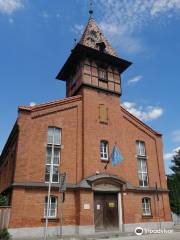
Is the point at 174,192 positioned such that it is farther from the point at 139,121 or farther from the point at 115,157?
the point at 115,157

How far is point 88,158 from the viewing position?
20.7 metres

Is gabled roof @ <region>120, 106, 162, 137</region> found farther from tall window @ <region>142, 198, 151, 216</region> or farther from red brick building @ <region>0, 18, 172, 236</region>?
tall window @ <region>142, 198, 151, 216</region>

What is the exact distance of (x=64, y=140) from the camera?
20.7 meters

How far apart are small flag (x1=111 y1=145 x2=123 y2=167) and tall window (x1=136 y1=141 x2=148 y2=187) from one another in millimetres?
3501

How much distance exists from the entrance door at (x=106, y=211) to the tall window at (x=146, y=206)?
3.02m

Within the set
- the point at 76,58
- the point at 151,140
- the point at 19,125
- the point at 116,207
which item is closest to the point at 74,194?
the point at 116,207

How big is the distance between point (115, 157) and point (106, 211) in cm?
430

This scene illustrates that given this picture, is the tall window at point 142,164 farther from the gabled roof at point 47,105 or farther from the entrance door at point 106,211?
the gabled roof at point 47,105

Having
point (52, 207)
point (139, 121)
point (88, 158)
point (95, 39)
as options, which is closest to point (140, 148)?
point (139, 121)

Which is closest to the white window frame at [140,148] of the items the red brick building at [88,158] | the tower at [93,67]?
the red brick building at [88,158]

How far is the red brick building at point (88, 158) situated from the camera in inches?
712

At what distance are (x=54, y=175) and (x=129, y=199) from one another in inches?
260

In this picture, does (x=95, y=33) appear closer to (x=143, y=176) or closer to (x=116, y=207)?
(x=143, y=176)

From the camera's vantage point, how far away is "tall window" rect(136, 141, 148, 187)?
23.3 meters
